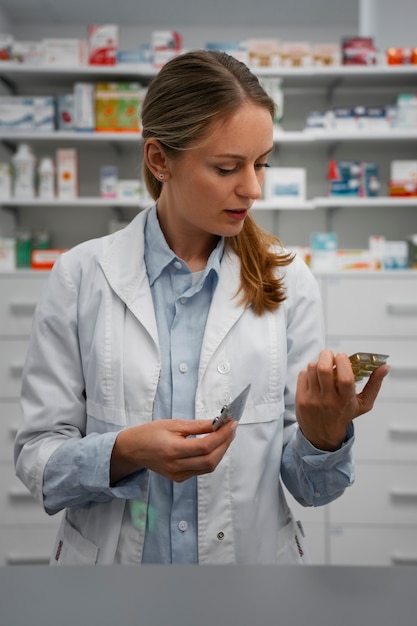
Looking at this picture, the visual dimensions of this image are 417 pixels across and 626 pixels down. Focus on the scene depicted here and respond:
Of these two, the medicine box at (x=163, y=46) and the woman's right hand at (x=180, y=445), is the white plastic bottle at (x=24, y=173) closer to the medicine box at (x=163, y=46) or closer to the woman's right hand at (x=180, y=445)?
the medicine box at (x=163, y=46)

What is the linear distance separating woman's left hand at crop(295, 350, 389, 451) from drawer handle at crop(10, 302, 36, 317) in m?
2.47

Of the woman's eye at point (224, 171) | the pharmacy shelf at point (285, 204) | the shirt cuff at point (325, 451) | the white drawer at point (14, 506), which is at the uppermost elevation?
the woman's eye at point (224, 171)

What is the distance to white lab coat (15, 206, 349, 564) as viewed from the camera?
46.6 inches

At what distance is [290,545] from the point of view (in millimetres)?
1252

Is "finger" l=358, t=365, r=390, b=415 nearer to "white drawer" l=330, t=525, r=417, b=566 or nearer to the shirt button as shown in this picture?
the shirt button

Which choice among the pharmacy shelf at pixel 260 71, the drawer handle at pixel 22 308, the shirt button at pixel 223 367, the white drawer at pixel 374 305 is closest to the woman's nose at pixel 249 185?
the shirt button at pixel 223 367

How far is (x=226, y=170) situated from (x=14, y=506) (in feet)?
8.63

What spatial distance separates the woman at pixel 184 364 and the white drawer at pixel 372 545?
220 cm

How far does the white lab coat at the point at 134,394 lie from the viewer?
1.18m

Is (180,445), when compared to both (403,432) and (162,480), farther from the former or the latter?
(403,432)

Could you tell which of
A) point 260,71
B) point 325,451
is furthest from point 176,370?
point 260,71

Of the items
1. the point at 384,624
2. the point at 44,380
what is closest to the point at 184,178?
the point at 44,380

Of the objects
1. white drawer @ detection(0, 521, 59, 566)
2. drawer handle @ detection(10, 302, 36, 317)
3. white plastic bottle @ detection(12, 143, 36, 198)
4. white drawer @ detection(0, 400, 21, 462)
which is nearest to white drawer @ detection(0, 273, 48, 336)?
drawer handle @ detection(10, 302, 36, 317)

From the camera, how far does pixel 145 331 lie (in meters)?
1.21
